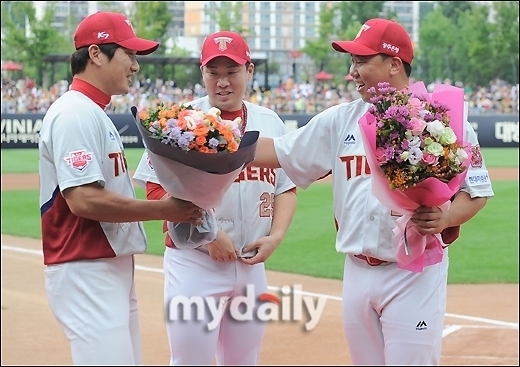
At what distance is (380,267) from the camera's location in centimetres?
430

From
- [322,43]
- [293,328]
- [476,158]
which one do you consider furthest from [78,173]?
[322,43]

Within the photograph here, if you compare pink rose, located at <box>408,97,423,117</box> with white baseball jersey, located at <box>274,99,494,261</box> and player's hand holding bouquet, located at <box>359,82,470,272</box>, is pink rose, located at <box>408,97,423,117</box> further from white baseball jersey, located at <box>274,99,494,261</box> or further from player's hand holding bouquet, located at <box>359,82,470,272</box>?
white baseball jersey, located at <box>274,99,494,261</box>

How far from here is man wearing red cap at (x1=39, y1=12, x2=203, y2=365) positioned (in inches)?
152

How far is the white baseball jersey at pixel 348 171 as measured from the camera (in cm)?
426

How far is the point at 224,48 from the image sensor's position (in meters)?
4.59

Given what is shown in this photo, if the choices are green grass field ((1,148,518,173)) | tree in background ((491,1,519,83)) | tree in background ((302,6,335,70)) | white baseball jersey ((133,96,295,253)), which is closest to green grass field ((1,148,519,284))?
green grass field ((1,148,518,173))

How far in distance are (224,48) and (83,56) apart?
0.78 metres

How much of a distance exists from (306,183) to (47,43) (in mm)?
44807

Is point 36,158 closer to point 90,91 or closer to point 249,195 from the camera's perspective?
point 249,195

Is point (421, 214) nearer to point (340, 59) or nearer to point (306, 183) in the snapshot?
point (306, 183)

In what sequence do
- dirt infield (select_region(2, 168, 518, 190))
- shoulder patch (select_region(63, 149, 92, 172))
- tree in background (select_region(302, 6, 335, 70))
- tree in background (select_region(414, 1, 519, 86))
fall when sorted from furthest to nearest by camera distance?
1. tree in background (select_region(302, 6, 335, 70))
2. tree in background (select_region(414, 1, 519, 86))
3. dirt infield (select_region(2, 168, 518, 190))
4. shoulder patch (select_region(63, 149, 92, 172))

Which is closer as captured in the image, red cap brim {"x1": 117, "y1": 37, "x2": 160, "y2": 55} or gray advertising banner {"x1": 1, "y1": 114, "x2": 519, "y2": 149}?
red cap brim {"x1": 117, "y1": 37, "x2": 160, "y2": 55}

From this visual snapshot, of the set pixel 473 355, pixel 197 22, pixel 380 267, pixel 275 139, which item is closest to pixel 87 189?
pixel 275 139

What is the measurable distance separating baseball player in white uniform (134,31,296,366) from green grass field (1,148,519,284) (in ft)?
22.0
